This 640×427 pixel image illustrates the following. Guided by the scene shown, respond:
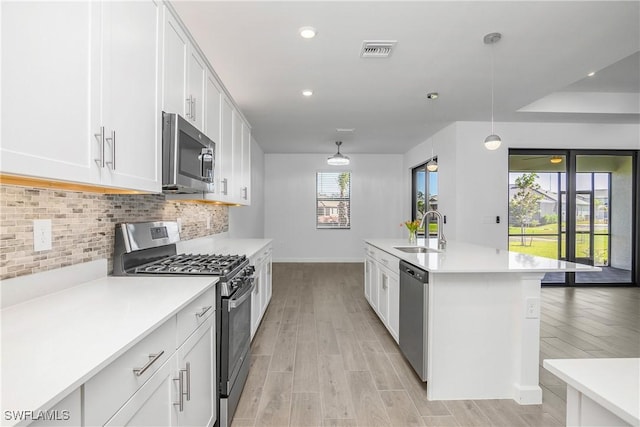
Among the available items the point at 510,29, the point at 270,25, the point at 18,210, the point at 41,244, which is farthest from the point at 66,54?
the point at 510,29

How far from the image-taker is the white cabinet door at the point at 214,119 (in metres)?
2.64

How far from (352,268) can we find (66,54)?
684 cm

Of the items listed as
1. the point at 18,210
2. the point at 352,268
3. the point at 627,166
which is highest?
the point at 627,166

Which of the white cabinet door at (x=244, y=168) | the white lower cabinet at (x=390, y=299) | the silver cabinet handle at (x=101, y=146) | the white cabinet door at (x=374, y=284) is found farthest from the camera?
the white cabinet door at (x=244, y=168)

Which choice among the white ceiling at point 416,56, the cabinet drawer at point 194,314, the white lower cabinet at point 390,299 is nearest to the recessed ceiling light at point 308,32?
the white ceiling at point 416,56

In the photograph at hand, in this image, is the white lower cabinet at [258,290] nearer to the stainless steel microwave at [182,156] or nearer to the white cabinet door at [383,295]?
the stainless steel microwave at [182,156]

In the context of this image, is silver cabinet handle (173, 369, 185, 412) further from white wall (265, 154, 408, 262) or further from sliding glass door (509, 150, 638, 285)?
white wall (265, 154, 408, 262)

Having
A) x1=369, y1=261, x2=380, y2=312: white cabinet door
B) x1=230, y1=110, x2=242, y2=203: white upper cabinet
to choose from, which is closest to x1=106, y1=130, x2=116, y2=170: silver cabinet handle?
x1=230, y1=110, x2=242, y2=203: white upper cabinet

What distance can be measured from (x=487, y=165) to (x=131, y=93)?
522 cm

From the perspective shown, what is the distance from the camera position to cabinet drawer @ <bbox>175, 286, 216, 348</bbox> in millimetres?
1383

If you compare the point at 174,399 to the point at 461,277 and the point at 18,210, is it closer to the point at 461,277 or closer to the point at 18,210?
the point at 18,210

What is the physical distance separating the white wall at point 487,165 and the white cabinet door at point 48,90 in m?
5.12

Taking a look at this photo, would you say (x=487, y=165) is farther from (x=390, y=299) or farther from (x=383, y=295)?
(x=390, y=299)

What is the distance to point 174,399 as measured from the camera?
130cm
